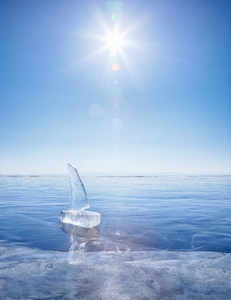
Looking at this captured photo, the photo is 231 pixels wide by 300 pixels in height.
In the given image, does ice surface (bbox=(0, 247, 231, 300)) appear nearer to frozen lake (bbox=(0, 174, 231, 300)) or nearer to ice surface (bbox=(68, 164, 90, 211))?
frozen lake (bbox=(0, 174, 231, 300))

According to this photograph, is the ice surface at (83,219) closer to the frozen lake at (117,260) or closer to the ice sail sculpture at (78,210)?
the ice sail sculpture at (78,210)

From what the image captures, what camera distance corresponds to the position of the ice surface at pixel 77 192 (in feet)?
28.2

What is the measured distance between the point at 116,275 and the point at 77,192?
5.20 meters

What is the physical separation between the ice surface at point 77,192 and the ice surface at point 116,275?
3.26 meters

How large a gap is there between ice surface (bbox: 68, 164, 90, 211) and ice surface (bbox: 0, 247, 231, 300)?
326 cm

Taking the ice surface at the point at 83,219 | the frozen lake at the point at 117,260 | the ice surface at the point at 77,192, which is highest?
the ice surface at the point at 77,192

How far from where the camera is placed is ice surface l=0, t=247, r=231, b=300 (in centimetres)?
340

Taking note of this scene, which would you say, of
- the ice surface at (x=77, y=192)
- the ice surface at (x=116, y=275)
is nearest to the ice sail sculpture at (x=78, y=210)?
the ice surface at (x=77, y=192)

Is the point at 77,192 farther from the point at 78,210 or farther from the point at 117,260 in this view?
the point at 117,260

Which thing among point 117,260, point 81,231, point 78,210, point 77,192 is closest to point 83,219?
point 81,231

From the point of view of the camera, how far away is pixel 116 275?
407cm

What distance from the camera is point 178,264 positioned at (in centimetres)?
470

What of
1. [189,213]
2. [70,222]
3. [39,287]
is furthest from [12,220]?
[189,213]

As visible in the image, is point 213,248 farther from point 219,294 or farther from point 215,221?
point 215,221
